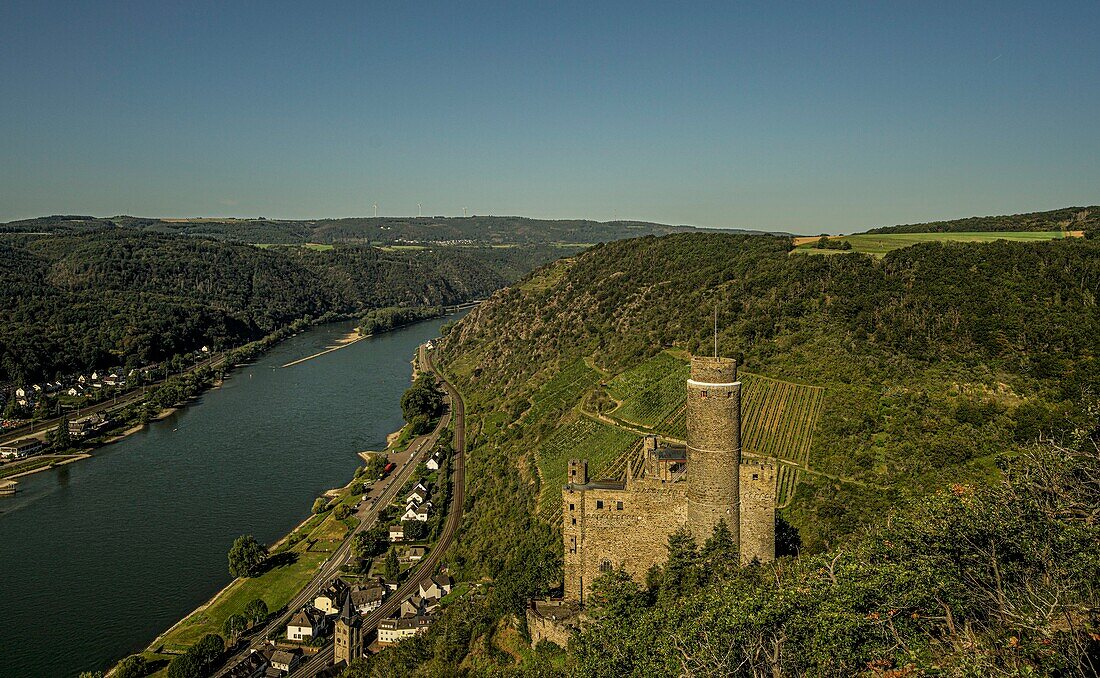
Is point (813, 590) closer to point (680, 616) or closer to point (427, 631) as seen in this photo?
point (680, 616)

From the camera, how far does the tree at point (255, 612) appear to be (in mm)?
40500

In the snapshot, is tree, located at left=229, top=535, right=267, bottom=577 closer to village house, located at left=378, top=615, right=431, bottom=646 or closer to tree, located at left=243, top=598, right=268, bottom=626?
tree, located at left=243, top=598, right=268, bottom=626

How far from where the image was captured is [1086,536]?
694 inches

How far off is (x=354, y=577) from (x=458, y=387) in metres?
52.2

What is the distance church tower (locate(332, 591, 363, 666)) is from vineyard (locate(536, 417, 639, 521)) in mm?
11527

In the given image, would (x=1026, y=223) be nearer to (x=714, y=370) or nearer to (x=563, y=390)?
(x=563, y=390)

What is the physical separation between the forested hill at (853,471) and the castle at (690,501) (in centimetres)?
89

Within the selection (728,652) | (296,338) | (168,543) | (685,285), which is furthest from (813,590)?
(296,338)

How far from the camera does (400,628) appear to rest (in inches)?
1499

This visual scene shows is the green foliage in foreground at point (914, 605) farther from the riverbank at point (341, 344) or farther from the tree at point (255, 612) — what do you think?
the riverbank at point (341, 344)

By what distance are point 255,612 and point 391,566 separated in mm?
7916

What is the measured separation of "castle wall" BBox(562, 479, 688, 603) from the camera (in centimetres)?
2303

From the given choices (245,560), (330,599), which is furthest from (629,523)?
(245,560)

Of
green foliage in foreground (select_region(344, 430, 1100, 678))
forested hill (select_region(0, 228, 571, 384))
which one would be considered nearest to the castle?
green foliage in foreground (select_region(344, 430, 1100, 678))
